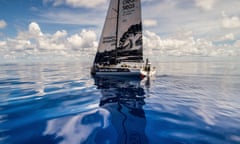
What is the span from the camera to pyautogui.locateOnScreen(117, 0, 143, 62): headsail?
25891 millimetres

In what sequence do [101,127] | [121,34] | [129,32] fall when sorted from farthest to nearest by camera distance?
1. [121,34]
2. [129,32]
3. [101,127]

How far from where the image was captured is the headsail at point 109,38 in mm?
27500

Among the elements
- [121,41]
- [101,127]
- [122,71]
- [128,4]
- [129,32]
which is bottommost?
[101,127]

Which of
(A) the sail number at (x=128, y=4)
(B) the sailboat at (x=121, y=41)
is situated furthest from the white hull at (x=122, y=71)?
(A) the sail number at (x=128, y=4)

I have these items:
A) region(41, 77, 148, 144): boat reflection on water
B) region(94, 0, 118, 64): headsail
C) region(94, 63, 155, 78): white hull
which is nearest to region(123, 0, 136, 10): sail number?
region(94, 0, 118, 64): headsail

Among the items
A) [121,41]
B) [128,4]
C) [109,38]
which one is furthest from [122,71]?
[128,4]

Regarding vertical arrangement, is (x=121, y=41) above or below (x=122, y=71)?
above

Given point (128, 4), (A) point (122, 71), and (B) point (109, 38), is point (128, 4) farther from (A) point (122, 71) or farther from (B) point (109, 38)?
(A) point (122, 71)

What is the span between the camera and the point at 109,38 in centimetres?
2806

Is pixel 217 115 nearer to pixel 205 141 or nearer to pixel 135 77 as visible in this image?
pixel 205 141

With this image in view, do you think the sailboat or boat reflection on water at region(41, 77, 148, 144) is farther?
the sailboat

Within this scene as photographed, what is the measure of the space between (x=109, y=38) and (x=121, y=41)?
259 centimetres

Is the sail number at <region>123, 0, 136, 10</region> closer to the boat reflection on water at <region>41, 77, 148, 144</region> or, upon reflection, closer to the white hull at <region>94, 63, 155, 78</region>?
the white hull at <region>94, 63, 155, 78</region>

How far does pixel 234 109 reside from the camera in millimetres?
10195
